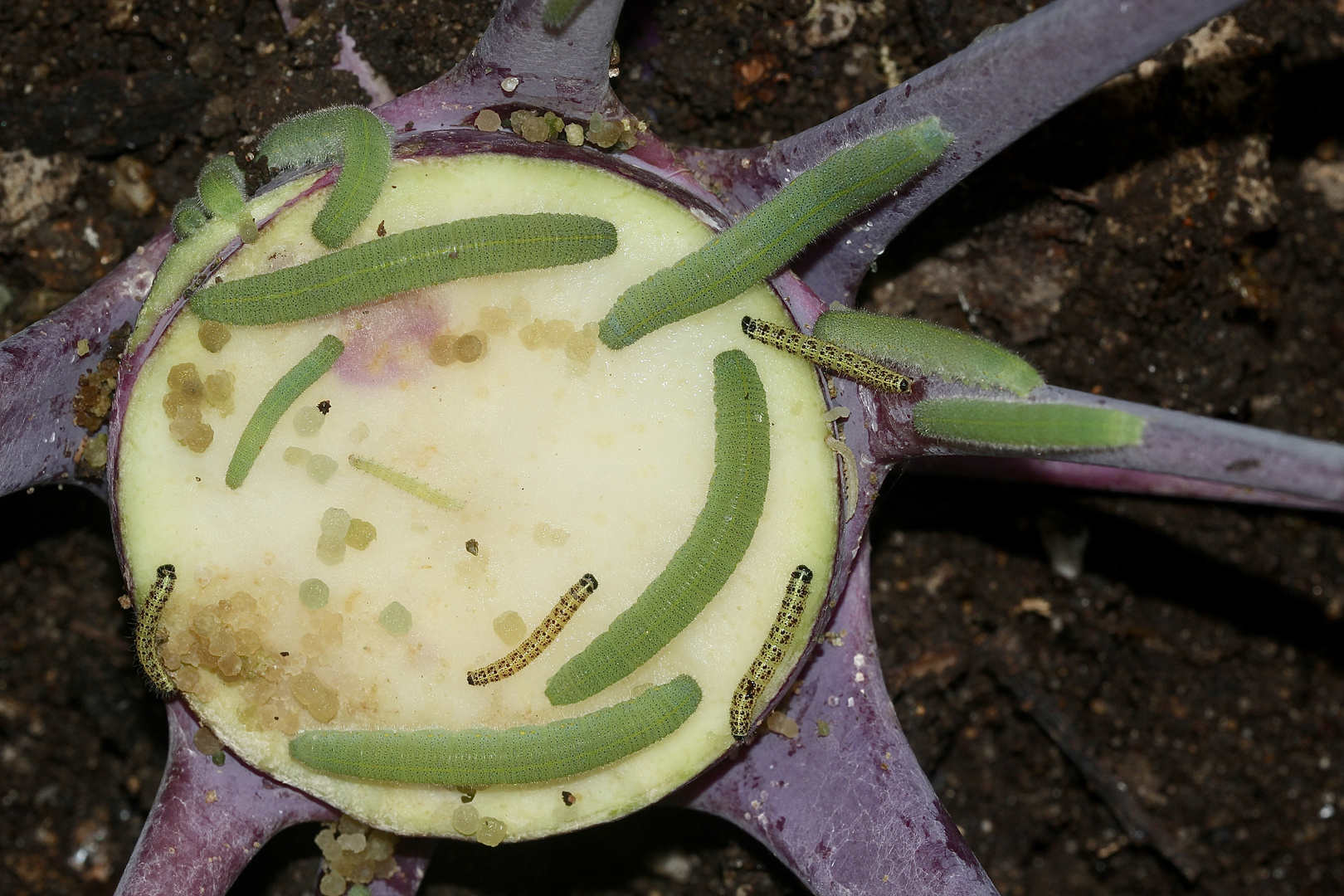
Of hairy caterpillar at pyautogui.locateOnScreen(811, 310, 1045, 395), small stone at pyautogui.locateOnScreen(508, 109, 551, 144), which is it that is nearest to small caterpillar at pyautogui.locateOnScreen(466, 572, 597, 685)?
hairy caterpillar at pyautogui.locateOnScreen(811, 310, 1045, 395)

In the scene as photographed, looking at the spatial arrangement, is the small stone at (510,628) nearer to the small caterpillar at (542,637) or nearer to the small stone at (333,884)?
the small caterpillar at (542,637)

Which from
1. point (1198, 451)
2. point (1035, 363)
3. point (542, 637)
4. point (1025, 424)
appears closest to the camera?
point (1198, 451)

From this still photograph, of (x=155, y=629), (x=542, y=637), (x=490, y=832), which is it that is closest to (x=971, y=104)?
(x=542, y=637)

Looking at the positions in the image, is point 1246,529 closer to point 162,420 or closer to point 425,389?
point 425,389

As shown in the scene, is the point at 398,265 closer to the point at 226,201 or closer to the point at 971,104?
the point at 226,201

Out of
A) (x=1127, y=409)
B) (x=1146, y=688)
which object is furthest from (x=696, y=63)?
(x=1146, y=688)

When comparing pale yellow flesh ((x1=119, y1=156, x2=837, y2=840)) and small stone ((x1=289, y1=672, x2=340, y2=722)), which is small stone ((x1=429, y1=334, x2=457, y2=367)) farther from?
small stone ((x1=289, y1=672, x2=340, y2=722))
